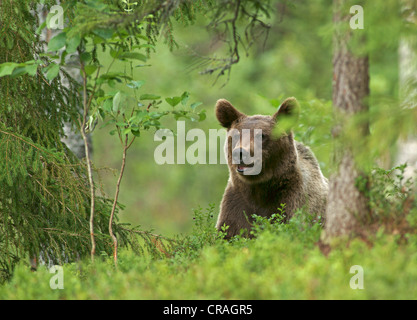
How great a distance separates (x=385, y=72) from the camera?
689 inches

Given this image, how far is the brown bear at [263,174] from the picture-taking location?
628 cm

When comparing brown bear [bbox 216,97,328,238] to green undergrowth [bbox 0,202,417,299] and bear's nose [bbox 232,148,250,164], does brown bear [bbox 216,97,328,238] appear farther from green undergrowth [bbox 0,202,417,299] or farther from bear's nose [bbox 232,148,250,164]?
green undergrowth [bbox 0,202,417,299]

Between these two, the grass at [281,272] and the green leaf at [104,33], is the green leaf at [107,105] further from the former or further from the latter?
the grass at [281,272]

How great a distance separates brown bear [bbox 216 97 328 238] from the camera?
20.6 ft

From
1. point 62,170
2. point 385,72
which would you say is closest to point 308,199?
point 62,170

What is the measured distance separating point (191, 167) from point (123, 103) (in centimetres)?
1952

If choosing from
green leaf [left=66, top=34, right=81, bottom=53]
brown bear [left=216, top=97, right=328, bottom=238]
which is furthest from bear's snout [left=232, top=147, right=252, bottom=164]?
green leaf [left=66, top=34, right=81, bottom=53]

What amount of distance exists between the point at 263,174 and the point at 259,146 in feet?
1.01

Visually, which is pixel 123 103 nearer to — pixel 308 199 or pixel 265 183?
pixel 265 183

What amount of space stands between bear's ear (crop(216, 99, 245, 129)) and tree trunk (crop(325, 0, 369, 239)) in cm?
245

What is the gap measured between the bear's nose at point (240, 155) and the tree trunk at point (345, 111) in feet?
5.89

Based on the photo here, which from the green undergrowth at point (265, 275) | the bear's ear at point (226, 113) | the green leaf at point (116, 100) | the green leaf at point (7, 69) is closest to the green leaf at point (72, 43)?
the green leaf at point (7, 69)

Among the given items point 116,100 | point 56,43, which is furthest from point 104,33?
point 116,100
